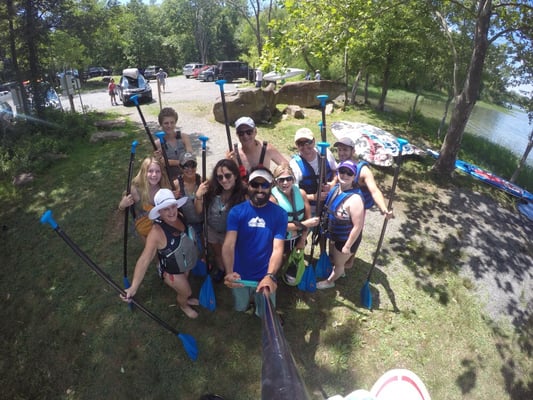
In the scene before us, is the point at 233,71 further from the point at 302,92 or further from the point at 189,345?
the point at 189,345

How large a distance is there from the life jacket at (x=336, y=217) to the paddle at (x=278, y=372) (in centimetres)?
194

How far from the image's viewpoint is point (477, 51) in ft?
23.9

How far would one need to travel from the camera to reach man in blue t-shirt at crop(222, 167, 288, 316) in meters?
3.00

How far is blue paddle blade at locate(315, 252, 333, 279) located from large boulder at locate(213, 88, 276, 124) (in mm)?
8381

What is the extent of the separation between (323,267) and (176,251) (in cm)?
233

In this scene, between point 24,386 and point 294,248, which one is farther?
point 294,248

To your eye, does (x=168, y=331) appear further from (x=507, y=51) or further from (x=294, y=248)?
(x=507, y=51)

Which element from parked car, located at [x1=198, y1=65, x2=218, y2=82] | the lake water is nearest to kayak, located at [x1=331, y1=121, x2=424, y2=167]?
the lake water

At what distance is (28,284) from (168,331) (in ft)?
9.13

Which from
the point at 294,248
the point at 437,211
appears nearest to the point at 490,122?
the point at 437,211

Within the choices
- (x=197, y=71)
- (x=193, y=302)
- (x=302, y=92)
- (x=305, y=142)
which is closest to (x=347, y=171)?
(x=305, y=142)

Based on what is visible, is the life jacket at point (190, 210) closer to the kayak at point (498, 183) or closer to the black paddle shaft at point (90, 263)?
the black paddle shaft at point (90, 263)

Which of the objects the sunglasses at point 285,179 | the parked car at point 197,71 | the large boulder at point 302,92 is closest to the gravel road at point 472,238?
the sunglasses at point 285,179

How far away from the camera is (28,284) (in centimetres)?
482
